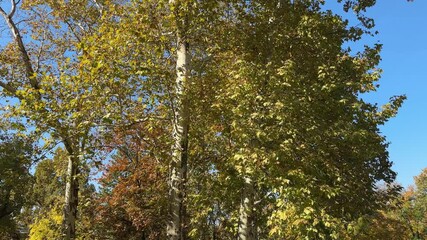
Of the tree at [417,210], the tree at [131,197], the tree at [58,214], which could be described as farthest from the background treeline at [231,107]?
the tree at [417,210]

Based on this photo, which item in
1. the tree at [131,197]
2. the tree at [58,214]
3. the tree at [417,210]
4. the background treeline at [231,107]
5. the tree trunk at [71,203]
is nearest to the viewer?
the background treeline at [231,107]

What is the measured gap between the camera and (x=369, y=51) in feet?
35.1

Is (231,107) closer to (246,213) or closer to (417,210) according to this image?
(246,213)

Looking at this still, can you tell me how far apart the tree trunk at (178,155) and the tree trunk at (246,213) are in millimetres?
1579

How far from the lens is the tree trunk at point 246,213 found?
966cm

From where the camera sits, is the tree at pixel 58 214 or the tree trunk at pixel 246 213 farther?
the tree at pixel 58 214

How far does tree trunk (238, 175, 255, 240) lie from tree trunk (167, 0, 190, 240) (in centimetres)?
158

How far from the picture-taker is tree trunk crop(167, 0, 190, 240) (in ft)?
30.1

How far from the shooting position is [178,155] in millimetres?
9469

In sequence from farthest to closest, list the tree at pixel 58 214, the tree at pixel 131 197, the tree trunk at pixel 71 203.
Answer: the tree at pixel 131 197
the tree at pixel 58 214
the tree trunk at pixel 71 203

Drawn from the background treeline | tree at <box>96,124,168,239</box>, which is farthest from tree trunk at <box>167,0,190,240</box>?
tree at <box>96,124,168,239</box>

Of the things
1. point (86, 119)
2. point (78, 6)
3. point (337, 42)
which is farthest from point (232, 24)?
point (78, 6)

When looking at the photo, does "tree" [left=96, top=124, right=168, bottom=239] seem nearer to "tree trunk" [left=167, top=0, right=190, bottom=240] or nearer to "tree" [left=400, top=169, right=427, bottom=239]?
"tree trunk" [left=167, top=0, right=190, bottom=240]

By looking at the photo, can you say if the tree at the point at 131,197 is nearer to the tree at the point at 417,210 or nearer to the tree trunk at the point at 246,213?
the tree trunk at the point at 246,213
